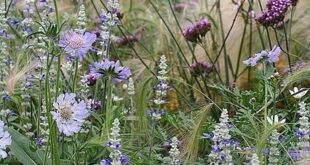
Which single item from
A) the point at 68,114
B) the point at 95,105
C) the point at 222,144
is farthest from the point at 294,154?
the point at 95,105

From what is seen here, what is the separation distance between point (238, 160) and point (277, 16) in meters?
0.63

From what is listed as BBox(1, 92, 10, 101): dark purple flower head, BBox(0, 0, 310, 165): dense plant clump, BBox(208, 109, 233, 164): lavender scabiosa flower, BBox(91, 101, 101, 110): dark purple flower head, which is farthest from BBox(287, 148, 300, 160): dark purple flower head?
BBox(1, 92, 10, 101): dark purple flower head

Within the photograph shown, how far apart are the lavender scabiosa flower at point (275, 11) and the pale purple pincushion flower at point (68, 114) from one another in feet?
3.16

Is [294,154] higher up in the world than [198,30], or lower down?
lower down

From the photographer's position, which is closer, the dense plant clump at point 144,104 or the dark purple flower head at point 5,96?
the dense plant clump at point 144,104

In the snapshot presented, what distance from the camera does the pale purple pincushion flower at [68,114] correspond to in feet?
5.24

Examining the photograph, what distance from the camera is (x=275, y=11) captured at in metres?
2.41

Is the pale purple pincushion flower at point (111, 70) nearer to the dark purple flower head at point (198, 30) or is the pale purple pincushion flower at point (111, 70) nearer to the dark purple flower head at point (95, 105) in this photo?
the dark purple flower head at point (95, 105)

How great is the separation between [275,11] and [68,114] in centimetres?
102

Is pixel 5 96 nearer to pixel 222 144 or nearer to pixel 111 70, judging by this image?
pixel 111 70

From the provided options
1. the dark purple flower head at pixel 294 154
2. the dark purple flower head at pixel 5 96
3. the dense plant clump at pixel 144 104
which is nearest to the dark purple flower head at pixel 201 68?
the dense plant clump at pixel 144 104

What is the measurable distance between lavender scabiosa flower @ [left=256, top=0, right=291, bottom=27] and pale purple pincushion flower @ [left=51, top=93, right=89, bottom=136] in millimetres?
963

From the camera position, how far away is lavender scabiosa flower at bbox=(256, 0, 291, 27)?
7.85 feet

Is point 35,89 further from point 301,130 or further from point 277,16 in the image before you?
point 301,130
